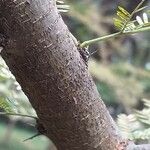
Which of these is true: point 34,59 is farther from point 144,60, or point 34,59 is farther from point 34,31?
point 144,60

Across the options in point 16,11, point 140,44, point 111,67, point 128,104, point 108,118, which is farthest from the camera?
point 140,44

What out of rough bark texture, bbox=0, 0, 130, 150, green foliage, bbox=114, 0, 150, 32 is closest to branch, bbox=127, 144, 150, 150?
rough bark texture, bbox=0, 0, 130, 150

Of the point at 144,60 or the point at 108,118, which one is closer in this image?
the point at 108,118

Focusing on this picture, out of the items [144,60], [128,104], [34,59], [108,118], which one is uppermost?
[34,59]

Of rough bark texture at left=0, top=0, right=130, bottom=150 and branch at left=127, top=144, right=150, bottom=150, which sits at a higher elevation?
rough bark texture at left=0, top=0, right=130, bottom=150

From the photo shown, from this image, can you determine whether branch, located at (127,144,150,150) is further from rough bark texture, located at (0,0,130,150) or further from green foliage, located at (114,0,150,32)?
green foliage, located at (114,0,150,32)

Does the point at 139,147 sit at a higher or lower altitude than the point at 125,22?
lower

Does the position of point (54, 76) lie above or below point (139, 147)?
above

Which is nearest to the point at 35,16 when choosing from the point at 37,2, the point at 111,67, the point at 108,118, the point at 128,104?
the point at 37,2
